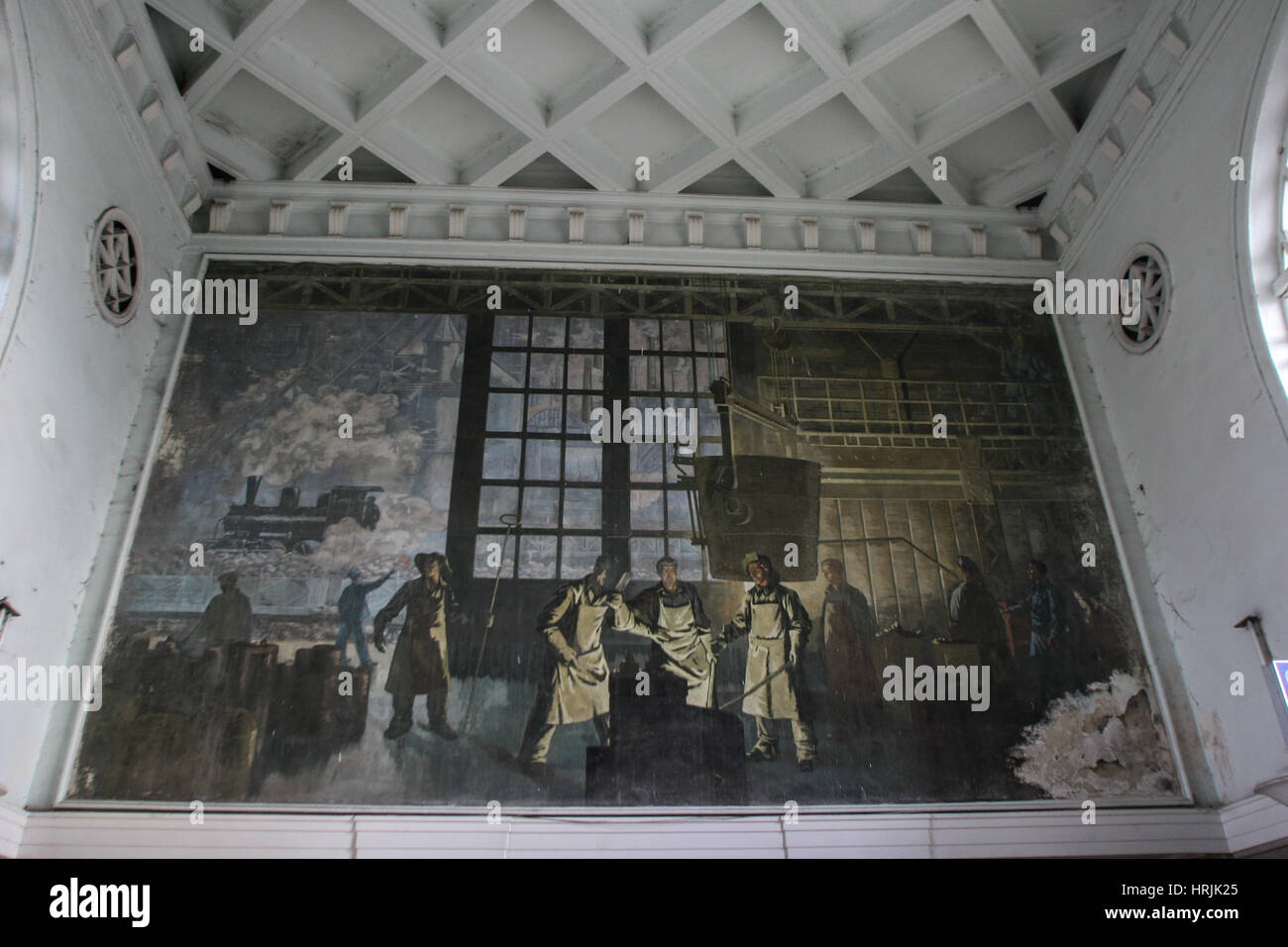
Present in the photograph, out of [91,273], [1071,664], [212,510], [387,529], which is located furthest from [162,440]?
[1071,664]

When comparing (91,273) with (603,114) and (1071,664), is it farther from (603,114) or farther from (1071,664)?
(1071,664)

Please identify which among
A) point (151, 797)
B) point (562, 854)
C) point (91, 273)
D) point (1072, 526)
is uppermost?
point (91, 273)

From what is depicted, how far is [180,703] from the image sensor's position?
690 centimetres

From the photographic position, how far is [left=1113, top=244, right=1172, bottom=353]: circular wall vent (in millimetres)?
7770

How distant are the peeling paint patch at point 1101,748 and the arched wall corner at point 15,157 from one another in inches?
287

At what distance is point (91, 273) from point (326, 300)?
192 centimetres

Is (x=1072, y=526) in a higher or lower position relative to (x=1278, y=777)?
higher

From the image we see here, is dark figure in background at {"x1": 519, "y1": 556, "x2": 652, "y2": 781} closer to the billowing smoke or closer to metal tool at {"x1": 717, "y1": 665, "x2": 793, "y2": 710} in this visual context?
metal tool at {"x1": 717, "y1": 665, "x2": 793, "y2": 710}

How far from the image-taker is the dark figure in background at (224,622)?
281 inches

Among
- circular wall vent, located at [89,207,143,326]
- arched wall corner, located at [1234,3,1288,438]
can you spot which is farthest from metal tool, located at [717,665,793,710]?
circular wall vent, located at [89,207,143,326]

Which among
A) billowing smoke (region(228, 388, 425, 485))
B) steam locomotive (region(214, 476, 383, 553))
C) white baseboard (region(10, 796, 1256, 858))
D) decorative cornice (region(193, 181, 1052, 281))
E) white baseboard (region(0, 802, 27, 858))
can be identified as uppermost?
decorative cornice (region(193, 181, 1052, 281))

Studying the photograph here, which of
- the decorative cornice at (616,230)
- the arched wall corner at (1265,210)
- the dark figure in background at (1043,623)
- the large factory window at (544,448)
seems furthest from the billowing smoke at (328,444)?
the arched wall corner at (1265,210)

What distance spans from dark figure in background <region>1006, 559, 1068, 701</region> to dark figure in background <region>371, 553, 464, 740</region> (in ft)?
13.8

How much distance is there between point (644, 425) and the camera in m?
8.31
